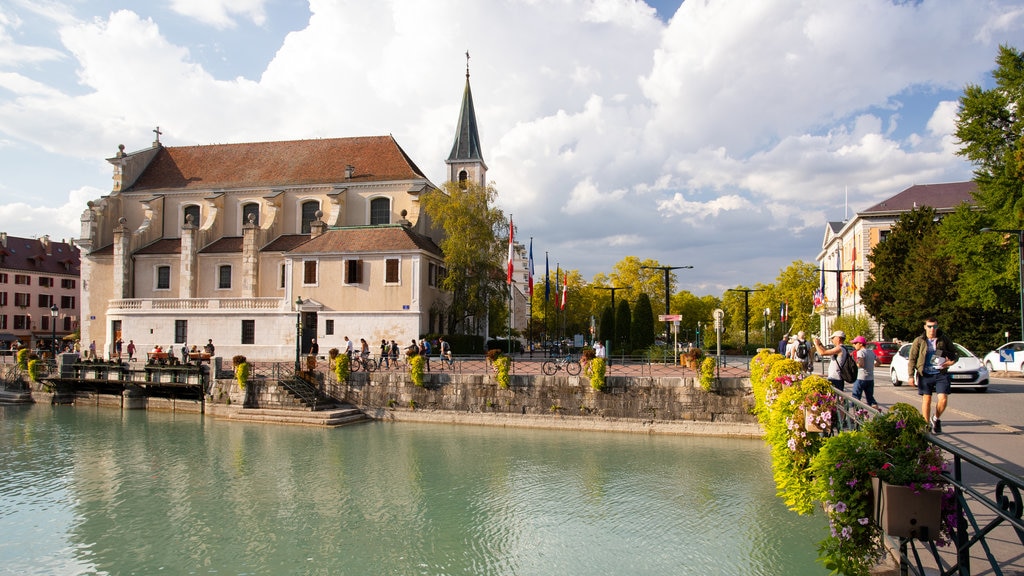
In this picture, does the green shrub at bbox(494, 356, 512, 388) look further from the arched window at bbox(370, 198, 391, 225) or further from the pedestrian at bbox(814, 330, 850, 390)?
the arched window at bbox(370, 198, 391, 225)

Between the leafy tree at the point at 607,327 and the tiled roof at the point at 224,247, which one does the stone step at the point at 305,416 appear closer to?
the leafy tree at the point at 607,327

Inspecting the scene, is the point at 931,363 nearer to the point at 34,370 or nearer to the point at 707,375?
the point at 707,375

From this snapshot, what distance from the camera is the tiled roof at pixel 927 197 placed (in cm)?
5812

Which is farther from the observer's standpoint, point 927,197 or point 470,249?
point 927,197

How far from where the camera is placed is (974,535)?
4230 mm

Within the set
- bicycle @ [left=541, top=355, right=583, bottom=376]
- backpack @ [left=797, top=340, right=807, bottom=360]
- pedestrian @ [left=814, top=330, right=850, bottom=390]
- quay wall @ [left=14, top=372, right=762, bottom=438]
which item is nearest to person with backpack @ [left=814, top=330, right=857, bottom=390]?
pedestrian @ [left=814, top=330, right=850, bottom=390]

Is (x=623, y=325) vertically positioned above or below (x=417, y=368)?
above

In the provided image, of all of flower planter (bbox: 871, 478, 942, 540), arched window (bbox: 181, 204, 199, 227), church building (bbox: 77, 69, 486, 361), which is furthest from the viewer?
arched window (bbox: 181, 204, 199, 227)

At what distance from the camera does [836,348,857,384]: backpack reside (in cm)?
1117

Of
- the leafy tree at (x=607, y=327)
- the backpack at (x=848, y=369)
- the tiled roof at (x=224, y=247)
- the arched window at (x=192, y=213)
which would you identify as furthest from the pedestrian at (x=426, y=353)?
the arched window at (x=192, y=213)

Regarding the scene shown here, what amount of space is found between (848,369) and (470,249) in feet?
94.7

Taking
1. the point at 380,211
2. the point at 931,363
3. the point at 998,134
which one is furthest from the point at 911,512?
the point at 380,211

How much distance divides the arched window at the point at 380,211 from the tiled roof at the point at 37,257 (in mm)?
46477

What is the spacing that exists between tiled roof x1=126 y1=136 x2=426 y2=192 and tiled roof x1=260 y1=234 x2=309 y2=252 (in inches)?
160
